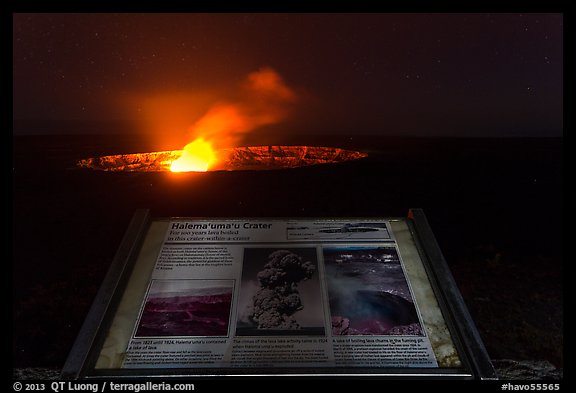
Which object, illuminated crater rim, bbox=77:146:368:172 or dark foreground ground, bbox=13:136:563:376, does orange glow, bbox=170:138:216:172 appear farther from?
dark foreground ground, bbox=13:136:563:376

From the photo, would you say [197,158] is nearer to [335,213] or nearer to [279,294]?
[335,213]

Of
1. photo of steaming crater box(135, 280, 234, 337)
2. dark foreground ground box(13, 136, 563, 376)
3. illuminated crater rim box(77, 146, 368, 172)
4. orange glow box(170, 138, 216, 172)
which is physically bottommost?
photo of steaming crater box(135, 280, 234, 337)

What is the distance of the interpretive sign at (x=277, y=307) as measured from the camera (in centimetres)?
181

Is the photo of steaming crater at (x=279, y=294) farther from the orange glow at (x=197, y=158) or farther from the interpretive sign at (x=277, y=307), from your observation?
the orange glow at (x=197, y=158)

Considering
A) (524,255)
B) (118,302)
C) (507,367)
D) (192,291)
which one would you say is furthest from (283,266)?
(524,255)

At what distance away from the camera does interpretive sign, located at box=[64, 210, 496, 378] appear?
1812 millimetres

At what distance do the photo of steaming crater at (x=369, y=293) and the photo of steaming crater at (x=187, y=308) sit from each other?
0.52m

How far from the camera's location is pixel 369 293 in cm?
210

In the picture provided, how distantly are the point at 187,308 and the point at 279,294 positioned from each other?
1.45 ft

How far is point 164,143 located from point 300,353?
4.60 m

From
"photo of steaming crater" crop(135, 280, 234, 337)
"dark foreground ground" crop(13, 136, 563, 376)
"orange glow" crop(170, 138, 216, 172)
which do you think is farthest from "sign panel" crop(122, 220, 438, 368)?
"orange glow" crop(170, 138, 216, 172)

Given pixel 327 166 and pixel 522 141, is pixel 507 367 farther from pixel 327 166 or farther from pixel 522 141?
pixel 522 141

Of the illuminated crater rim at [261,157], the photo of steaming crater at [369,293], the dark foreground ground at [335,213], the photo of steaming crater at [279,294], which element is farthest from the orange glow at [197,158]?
the photo of steaming crater at [369,293]

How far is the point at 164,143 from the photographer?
19.2 ft
